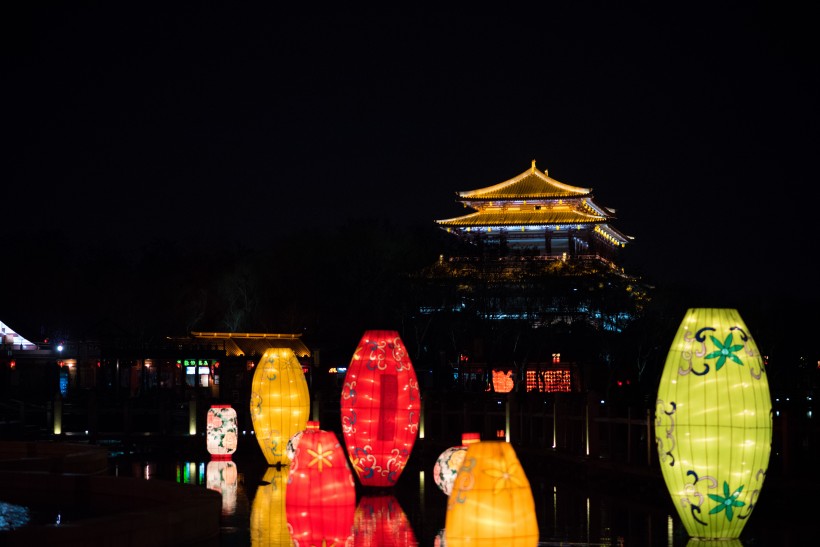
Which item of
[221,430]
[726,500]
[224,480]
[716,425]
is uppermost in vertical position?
[716,425]

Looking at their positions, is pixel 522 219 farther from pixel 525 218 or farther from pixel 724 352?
pixel 724 352

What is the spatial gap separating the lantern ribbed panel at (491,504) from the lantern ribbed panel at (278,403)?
37.3 ft

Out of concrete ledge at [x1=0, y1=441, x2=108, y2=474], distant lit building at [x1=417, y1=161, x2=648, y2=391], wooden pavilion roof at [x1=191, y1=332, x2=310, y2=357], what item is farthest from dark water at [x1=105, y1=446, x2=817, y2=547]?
wooden pavilion roof at [x1=191, y1=332, x2=310, y2=357]

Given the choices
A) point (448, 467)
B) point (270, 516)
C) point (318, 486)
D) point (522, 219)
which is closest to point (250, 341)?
point (522, 219)

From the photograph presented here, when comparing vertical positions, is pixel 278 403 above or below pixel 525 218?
→ below

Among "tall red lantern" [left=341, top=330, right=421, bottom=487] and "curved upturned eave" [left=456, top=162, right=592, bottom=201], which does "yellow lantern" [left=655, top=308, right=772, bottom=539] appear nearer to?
"tall red lantern" [left=341, top=330, right=421, bottom=487]

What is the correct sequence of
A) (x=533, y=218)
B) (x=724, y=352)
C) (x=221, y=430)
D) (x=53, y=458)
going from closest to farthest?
(x=724, y=352), (x=53, y=458), (x=221, y=430), (x=533, y=218)

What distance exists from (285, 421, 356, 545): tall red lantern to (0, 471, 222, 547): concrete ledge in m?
0.92

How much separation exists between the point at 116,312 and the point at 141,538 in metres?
55.3

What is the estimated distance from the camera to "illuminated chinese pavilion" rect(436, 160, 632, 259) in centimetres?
6116

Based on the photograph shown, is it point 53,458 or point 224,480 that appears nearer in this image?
point 53,458

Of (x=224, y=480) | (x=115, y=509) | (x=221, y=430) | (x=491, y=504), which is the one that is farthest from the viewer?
(x=221, y=430)

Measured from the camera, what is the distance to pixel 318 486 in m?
13.1

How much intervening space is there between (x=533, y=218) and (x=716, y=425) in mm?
50217
